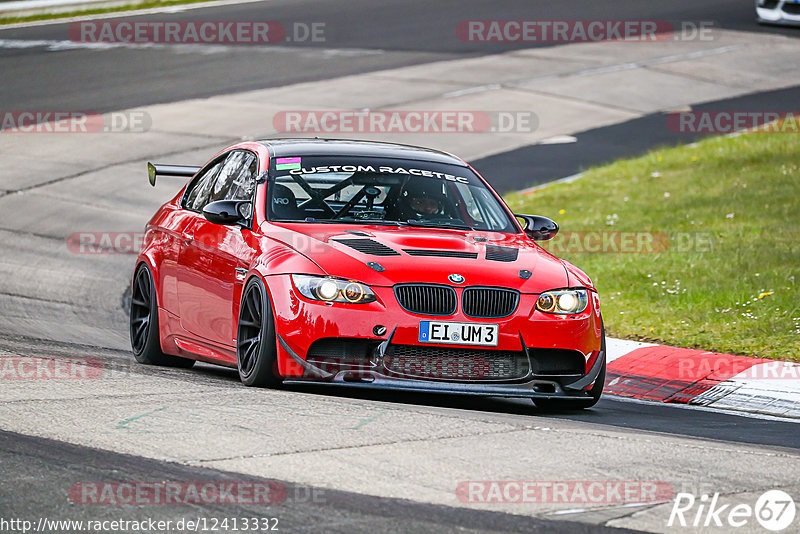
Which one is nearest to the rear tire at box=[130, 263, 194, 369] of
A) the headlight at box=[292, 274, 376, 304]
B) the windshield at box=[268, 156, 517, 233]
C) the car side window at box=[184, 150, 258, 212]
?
the car side window at box=[184, 150, 258, 212]

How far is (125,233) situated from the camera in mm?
15625

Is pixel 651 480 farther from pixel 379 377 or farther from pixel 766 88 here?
pixel 766 88

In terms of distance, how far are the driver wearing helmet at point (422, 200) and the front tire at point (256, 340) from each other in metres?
1.25

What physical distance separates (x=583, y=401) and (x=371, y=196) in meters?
1.89

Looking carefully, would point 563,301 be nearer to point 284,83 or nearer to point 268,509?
point 268,509

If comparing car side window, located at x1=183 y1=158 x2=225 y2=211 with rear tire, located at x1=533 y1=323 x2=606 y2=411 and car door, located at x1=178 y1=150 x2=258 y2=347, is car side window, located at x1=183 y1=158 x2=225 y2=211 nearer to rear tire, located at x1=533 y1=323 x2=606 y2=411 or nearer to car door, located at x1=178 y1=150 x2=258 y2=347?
car door, located at x1=178 y1=150 x2=258 y2=347

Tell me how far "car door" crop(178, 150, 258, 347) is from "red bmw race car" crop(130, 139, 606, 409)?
15mm

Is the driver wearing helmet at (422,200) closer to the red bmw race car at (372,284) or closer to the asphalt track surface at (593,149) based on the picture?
the red bmw race car at (372,284)

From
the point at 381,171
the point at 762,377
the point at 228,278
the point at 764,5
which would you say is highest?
the point at 764,5

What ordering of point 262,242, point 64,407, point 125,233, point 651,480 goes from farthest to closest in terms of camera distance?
point 125,233 → point 262,242 → point 64,407 → point 651,480

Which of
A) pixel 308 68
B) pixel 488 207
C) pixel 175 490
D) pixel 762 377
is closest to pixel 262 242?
pixel 488 207

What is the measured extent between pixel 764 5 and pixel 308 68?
1098cm

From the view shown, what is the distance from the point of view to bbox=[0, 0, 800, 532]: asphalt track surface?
5008 mm

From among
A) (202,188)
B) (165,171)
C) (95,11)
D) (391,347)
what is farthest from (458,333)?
(95,11)
